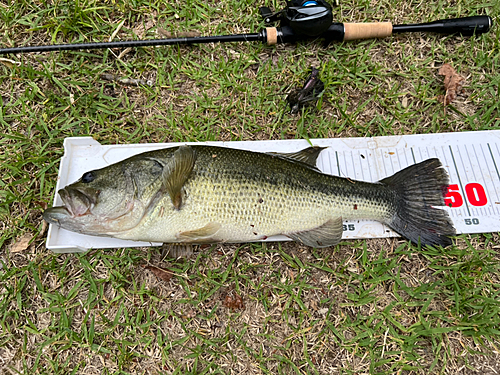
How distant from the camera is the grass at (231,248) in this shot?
2727 mm

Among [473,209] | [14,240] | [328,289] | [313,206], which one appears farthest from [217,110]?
[473,209]

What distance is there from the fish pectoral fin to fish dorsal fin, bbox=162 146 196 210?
220mm

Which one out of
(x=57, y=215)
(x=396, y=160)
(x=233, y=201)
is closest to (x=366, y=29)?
(x=396, y=160)

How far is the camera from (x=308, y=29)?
3.24m

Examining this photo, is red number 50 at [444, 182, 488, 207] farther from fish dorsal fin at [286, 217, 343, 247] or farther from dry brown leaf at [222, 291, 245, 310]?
dry brown leaf at [222, 291, 245, 310]

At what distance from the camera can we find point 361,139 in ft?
10.6

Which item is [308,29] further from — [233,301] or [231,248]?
[233,301]

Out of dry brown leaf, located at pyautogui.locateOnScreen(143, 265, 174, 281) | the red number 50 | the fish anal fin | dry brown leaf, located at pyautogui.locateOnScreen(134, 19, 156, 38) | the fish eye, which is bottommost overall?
dry brown leaf, located at pyautogui.locateOnScreen(143, 265, 174, 281)

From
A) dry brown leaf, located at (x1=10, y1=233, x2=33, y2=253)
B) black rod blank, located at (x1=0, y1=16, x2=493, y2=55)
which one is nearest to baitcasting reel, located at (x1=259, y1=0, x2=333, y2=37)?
black rod blank, located at (x1=0, y1=16, x2=493, y2=55)

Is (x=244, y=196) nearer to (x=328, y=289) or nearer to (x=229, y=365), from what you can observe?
(x=328, y=289)

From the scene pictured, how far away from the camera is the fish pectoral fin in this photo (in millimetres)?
2518

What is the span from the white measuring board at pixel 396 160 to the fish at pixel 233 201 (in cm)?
31

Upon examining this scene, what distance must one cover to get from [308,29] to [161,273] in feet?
8.94

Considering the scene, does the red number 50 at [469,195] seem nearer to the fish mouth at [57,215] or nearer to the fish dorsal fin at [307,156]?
the fish dorsal fin at [307,156]
